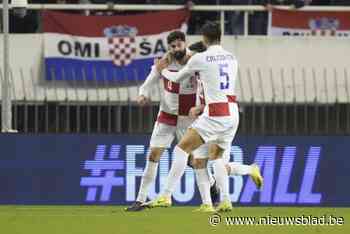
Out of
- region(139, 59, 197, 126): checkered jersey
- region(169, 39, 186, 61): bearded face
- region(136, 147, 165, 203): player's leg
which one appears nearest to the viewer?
region(169, 39, 186, 61): bearded face

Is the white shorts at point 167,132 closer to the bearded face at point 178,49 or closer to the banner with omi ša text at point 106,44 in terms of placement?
the bearded face at point 178,49

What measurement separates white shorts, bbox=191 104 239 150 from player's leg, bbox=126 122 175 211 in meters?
1.47

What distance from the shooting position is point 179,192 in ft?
58.6

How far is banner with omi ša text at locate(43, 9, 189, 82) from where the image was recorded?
72.6 ft

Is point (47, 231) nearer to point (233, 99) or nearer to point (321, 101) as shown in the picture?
point (233, 99)

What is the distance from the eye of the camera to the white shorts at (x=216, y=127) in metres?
13.7

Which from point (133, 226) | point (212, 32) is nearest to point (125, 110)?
point (212, 32)

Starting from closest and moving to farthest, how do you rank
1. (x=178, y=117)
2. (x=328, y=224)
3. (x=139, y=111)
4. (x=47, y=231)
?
(x=47, y=231), (x=328, y=224), (x=178, y=117), (x=139, y=111)

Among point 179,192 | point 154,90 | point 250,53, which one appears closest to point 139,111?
point 154,90

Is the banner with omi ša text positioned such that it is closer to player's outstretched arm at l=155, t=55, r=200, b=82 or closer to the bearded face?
player's outstretched arm at l=155, t=55, r=200, b=82

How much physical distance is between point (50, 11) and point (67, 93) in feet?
5.20

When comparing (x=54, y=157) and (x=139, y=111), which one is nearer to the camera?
(x=54, y=157)

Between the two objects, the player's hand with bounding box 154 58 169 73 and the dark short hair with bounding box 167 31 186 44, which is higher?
the dark short hair with bounding box 167 31 186 44

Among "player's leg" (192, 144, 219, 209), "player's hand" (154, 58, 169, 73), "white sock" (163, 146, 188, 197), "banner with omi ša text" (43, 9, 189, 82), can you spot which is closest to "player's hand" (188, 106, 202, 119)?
"player's leg" (192, 144, 219, 209)
